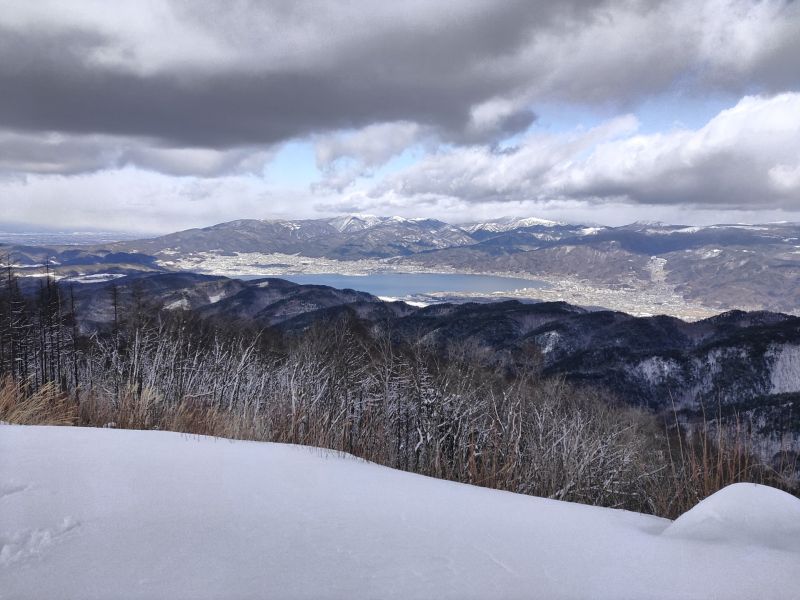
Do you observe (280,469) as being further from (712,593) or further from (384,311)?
(384,311)

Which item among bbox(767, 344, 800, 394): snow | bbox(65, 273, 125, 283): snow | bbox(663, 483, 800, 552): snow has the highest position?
bbox(663, 483, 800, 552): snow

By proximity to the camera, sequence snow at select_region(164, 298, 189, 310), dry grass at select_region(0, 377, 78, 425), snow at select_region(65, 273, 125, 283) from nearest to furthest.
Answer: dry grass at select_region(0, 377, 78, 425)
snow at select_region(164, 298, 189, 310)
snow at select_region(65, 273, 125, 283)

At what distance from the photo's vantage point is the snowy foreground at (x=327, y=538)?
1.64 meters

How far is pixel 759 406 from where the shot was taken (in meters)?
53.8

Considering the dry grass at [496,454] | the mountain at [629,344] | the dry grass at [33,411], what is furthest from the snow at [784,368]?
the dry grass at [33,411]

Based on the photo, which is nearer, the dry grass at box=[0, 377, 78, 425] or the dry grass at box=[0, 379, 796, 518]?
the dry grass at box=[0, 379, 796, 518]

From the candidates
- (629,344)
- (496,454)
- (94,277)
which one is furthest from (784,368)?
(94,277)

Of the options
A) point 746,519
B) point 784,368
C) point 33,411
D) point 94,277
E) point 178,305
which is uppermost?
point 746,519

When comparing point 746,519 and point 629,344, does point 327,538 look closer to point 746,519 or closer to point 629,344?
point 746,519

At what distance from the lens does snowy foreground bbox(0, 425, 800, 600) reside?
1.64 metres

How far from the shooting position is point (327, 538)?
1.99 meters

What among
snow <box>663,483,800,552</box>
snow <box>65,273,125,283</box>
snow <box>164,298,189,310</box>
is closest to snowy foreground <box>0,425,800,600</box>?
snow <box>663,483,800,552</box>

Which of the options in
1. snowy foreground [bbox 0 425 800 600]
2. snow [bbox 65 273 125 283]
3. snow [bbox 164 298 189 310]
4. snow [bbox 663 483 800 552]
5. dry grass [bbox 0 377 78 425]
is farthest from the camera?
snow [bbox 65 273 125 283]

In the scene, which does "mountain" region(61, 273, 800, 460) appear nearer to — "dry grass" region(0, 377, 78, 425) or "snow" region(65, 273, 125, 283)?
"dry grass" region(0, 377, 78, 425)
